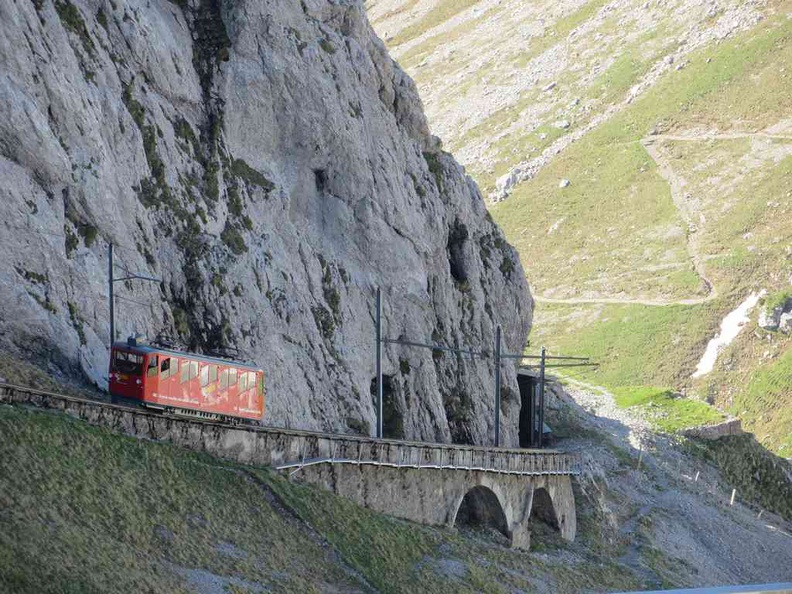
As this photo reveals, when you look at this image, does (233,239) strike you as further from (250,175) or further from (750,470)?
(750,470)

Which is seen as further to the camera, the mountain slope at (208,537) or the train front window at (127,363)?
the train front window at (127,363)

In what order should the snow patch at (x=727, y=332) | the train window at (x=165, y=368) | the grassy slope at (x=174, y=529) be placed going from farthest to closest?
the snow patch at (x=727, y=332)
the train window at (x=165, y=368)
the grassy slope at (x=174, y=529)

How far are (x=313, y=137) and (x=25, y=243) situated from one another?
22.3 m

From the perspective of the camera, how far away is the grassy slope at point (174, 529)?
1529 inches

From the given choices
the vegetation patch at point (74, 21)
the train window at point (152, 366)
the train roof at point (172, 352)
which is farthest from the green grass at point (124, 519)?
the vegetation patch at point (74, 21)

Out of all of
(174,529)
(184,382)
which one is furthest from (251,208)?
(174,529)

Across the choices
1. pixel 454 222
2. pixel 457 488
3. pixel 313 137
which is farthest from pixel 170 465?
pixel 454 222

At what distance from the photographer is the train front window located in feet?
171

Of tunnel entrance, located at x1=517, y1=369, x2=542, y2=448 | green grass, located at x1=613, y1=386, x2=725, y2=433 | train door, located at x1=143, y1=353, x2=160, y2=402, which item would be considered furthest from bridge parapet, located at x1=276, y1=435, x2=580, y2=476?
green grass, located at x1=613, y1=386, x2=725, y2=433

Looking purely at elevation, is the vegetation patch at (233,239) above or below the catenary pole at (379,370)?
above

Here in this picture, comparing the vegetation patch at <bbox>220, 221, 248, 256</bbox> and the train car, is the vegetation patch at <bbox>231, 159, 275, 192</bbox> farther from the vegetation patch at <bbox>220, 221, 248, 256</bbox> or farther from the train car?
the train car

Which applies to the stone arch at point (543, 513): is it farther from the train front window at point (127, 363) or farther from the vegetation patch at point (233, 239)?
the train front window at point (127, 363)

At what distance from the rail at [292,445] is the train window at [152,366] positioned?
6.33 ft

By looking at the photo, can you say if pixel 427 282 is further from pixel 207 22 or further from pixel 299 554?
pixel 299 554
